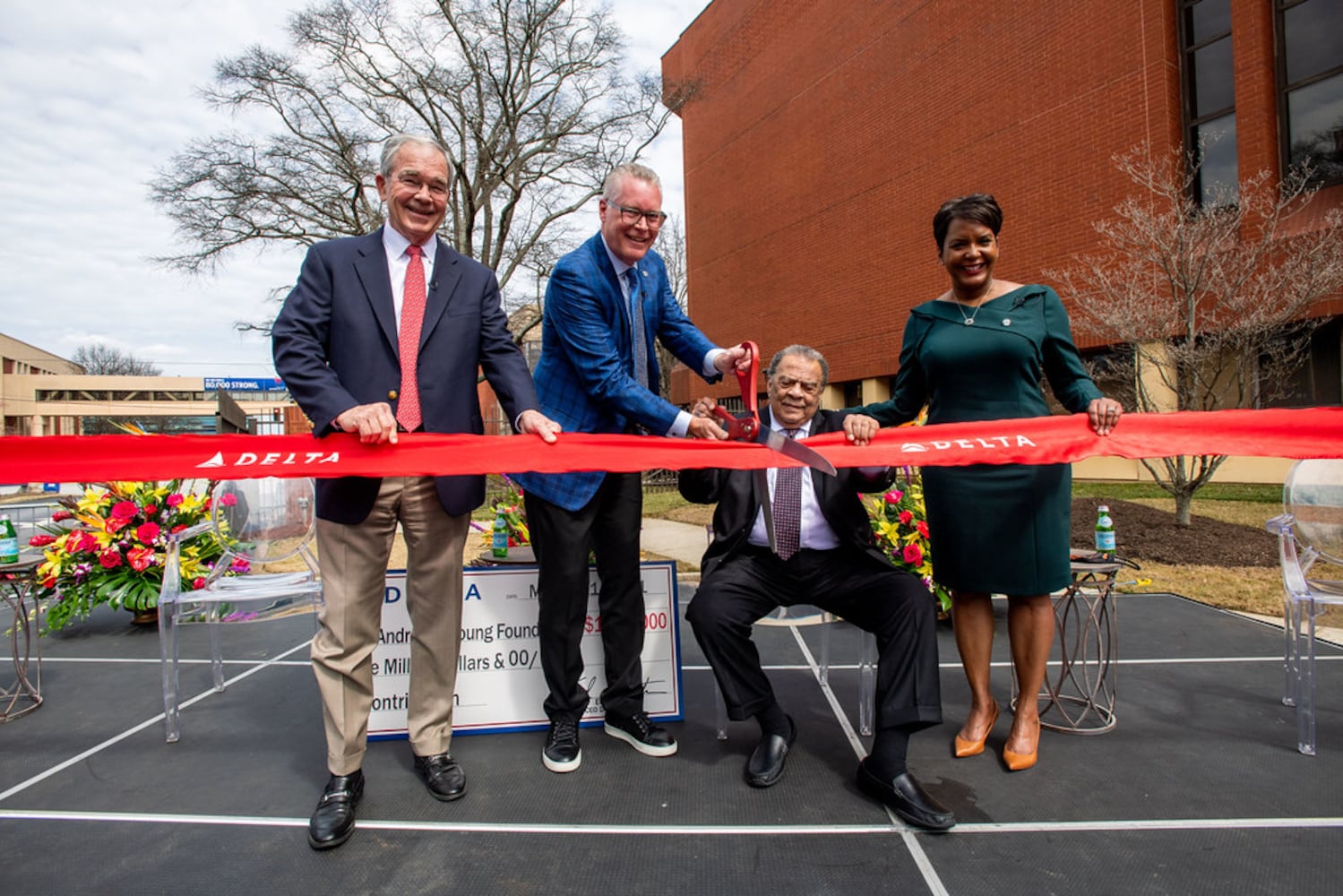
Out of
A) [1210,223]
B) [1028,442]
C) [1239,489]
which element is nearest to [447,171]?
[1028,442]

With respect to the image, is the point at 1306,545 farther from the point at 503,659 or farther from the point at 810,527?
the point at 503,659

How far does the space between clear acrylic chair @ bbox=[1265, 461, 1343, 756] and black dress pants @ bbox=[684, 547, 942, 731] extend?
4.88 feet

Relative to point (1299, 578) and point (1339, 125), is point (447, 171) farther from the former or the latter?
point (1339, 125)

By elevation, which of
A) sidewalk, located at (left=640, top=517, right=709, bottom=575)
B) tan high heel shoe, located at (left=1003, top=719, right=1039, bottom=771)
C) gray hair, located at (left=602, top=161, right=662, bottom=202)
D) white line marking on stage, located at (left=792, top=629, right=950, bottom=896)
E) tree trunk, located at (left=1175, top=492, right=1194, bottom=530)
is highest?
gray hair, located at (left=602, top=161, right=662, bottom=202)

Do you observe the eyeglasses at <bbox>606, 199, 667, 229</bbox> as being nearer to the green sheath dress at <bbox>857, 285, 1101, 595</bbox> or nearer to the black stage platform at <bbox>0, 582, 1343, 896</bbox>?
the green sheath dress at <bbox>857, 285, 1101, 595</bbox>

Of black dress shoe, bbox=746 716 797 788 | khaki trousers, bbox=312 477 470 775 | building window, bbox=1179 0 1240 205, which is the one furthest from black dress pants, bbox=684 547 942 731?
building window, bbox=1179 0 1240 205

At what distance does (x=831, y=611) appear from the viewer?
282 cm

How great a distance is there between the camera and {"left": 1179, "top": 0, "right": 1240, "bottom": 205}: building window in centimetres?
1171

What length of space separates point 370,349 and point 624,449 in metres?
0.87

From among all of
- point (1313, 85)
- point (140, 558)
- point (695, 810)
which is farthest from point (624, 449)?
point (1313, 85)

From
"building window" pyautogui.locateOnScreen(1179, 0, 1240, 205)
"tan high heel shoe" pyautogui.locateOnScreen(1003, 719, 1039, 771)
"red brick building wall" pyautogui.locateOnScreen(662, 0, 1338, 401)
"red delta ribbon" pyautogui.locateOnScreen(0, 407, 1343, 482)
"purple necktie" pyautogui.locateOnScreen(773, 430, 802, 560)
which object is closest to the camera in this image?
"red delta ribbon" pyautogui.locateOnScreen(0, 407, 1343, 482)

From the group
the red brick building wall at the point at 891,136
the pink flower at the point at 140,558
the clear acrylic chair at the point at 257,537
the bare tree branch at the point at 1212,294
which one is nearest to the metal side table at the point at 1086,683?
the clear acrylic chair at the point at 257,537

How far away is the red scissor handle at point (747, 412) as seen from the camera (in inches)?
103

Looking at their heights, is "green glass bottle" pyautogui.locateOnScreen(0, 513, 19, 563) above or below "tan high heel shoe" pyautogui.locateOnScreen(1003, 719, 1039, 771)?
above
